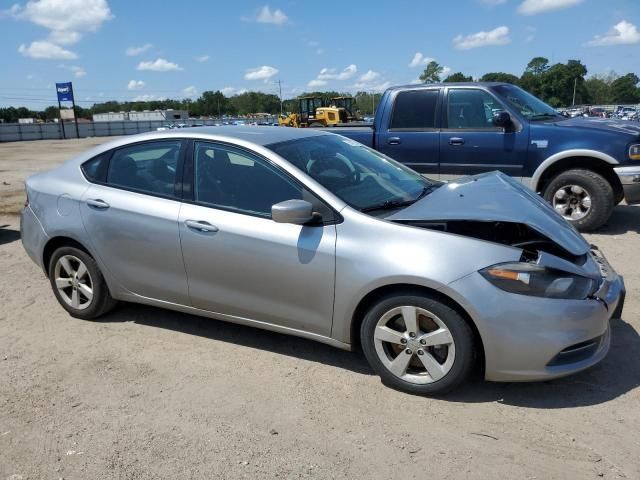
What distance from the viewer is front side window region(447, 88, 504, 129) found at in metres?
7.54

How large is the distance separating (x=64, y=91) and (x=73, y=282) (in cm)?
6064

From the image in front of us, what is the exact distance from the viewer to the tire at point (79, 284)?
4.41 metres

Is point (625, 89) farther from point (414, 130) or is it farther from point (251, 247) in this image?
point (251, 247)

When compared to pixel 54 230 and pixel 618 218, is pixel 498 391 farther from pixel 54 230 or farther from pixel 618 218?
pixel 618 218

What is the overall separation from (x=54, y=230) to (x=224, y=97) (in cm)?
12741

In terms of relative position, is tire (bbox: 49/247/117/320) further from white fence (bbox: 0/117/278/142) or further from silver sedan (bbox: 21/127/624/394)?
white fence (bbox: 0/117/278/142)

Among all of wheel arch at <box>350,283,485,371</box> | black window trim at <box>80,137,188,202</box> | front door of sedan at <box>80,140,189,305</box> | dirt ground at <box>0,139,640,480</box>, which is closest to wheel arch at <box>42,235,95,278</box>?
front door of sedan at <box>80,140,189,305</box>

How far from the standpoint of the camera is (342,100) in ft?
108

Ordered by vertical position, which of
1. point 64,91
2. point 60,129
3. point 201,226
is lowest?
point 60,129

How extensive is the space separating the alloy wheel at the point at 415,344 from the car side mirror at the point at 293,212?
0.77 m

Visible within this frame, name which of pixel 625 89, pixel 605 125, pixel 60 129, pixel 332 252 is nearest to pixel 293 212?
pixel 332 252

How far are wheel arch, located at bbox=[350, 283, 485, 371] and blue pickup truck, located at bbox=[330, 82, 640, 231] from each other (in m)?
4.56

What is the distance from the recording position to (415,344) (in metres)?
3.20

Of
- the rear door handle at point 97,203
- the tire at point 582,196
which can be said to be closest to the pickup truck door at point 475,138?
the tire at point 582,196
